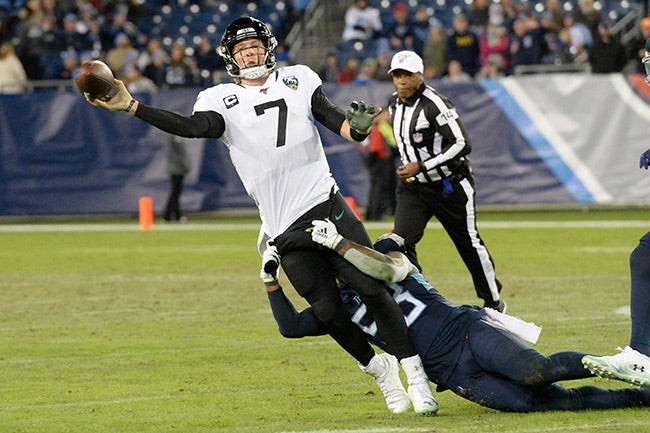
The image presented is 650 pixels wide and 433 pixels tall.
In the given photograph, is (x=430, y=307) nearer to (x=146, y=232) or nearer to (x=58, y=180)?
(x=146, y=232)

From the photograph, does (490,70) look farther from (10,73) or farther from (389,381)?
(389,381)

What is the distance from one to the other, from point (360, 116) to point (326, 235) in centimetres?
57

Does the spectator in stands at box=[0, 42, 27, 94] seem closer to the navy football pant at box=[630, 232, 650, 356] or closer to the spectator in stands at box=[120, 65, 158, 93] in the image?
the spectator in stands at box=[120, 65, 158, 93]

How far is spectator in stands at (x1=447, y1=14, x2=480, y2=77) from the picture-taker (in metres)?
20.6

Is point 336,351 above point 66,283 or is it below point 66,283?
above

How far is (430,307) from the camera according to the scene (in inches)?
234

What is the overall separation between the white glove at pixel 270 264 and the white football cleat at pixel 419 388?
722 millimetres

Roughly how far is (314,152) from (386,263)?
30.2 inches

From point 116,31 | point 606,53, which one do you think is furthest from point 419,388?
point 116,31

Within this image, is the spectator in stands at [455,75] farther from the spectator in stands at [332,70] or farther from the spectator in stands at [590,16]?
the spectator in stands at [590,16]

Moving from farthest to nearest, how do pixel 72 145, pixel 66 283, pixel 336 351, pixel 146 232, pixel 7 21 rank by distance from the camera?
pixel 7 21
pixel 72 145
pixel 146 232
pixel 66 283
pixel 336 351

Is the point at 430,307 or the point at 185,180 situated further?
the point at 185,180

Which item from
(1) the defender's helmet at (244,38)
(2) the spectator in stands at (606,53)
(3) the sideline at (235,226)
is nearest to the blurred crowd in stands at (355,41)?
→ (2) the spectator in stands at (606,53)

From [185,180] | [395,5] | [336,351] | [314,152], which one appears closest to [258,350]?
[336,351]
